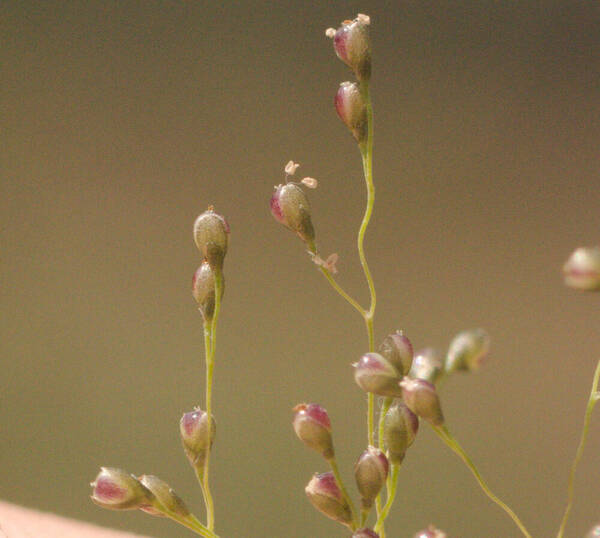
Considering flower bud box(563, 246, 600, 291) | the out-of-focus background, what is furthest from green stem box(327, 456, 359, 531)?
the out-of-focus background

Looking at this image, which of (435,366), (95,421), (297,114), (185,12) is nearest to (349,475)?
(95,421)

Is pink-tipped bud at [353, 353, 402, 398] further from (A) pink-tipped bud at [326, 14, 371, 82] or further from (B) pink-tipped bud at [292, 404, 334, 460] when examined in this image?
(A) pink-tipped bud at [326, 14, 371, 82]

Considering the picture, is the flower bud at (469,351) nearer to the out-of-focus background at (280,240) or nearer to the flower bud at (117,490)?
the flower bud at (117,490)

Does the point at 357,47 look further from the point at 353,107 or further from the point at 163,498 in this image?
the point at 163,498

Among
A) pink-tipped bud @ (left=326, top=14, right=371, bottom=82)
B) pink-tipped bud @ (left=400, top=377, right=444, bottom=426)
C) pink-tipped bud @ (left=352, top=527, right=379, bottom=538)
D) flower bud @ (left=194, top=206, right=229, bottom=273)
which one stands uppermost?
pink-tipped bud @ (left=326, top=14, right=371, bottom=82)

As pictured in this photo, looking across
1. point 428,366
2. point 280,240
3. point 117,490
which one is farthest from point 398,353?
point 280,240

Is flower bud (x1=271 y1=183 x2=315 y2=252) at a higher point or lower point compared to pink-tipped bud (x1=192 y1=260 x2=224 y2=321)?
higher

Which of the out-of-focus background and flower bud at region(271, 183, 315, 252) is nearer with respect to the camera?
flower bud at region(271, 183, 315, 252)
